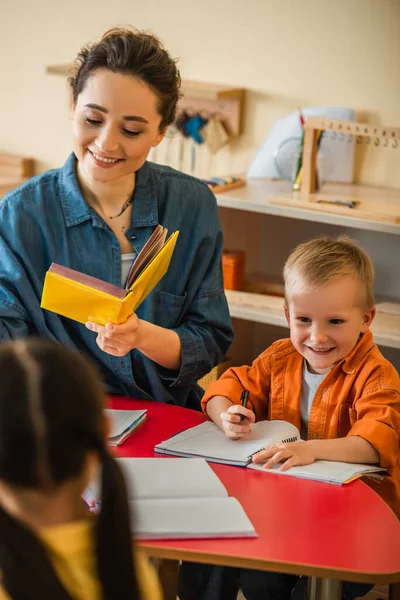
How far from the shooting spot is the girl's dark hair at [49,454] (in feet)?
2.62

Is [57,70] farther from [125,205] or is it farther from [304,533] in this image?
[304,533]

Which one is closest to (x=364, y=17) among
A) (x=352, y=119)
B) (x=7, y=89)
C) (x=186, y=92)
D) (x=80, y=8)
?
(x=352, y=119)

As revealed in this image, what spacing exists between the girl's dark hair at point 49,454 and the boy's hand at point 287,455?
0.77 m

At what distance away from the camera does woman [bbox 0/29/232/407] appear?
6.02ft

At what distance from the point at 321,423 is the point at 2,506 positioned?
1.08 metres

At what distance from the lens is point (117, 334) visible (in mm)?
1700

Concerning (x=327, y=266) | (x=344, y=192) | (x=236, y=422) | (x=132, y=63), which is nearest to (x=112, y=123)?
(x=132, y=63)

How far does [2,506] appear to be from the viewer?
0.85m

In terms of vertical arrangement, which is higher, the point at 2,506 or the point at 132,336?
the point at 2,506

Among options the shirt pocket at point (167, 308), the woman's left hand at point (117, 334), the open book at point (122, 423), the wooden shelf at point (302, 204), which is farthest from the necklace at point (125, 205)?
the wooden shelf at point (302, 204)

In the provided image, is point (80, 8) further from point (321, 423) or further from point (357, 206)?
point (321, 423)

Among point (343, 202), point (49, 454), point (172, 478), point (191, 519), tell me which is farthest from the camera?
point (343, 202)

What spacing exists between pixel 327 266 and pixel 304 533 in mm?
618

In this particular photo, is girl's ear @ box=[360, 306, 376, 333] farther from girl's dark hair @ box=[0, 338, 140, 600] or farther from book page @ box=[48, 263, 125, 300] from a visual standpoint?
girl's dark hair @ box=[0, 338, 140, 600]
